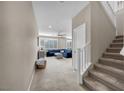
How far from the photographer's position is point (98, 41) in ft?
11.5

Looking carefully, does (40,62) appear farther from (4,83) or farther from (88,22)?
(4,83)

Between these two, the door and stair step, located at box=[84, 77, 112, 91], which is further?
the door

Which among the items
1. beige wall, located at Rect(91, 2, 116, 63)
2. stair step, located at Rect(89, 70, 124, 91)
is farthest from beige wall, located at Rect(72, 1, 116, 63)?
stair step, located at Rect(89, 70, 124, 91)

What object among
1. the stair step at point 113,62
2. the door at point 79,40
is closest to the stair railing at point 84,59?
the door at point 79,40

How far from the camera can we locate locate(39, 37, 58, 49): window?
38.8ft

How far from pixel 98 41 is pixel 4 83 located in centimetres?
312

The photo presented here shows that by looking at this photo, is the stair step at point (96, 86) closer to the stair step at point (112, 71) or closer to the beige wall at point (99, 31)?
the stair step at point (112, 71)

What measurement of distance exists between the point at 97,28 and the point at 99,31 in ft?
0.46

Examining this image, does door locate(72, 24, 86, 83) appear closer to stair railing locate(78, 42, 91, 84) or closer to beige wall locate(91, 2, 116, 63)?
stair railing locate(78, 42, 91, 84)

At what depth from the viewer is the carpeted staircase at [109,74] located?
90.6 inches

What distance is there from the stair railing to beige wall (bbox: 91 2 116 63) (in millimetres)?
132

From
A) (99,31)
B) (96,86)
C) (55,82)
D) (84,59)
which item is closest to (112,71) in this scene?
(96,86)

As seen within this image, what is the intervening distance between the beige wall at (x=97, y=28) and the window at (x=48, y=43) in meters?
8.66

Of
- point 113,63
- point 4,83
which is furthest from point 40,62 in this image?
point 4,83
